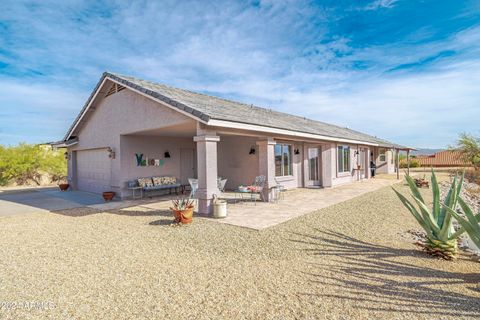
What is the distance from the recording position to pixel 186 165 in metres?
15.1

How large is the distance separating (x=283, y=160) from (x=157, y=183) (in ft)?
22.7

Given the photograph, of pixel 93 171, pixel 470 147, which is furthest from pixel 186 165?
pixel 470 147

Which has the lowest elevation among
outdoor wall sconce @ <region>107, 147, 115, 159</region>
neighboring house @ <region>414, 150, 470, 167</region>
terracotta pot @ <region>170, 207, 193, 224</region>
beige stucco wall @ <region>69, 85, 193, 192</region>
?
terracotta pot @ <region>170, 207, 193, 224</region>

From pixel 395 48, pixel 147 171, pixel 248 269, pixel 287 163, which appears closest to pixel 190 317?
pixel 248 269

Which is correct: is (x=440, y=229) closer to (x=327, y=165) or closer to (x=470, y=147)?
(x=327, y=165)

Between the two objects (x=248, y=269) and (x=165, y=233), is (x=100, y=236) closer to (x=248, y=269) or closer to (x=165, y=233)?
(x=165, y=233)

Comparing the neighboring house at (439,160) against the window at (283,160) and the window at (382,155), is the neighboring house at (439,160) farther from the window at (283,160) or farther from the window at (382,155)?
the window at (283,160)

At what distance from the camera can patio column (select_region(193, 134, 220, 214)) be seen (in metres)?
8.33

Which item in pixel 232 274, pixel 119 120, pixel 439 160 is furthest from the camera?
pixel 439 160

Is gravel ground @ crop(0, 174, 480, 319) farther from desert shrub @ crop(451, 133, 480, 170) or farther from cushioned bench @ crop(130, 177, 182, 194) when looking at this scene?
desert shrub @ crop(451, 133, 480, 170)

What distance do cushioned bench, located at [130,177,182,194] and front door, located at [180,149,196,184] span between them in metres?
0.78

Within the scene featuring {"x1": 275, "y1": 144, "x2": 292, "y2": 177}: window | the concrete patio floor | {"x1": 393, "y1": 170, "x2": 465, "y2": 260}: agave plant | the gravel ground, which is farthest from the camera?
{"x1": 275, "y1": 144, "x2": 292, "y2": 177}: window

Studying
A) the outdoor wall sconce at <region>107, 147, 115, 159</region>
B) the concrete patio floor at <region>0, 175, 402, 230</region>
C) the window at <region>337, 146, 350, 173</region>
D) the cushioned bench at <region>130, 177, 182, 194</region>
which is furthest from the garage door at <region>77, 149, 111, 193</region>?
the window at <region>337, 146, 350, 173</region>

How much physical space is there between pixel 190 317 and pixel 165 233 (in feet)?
12.7
